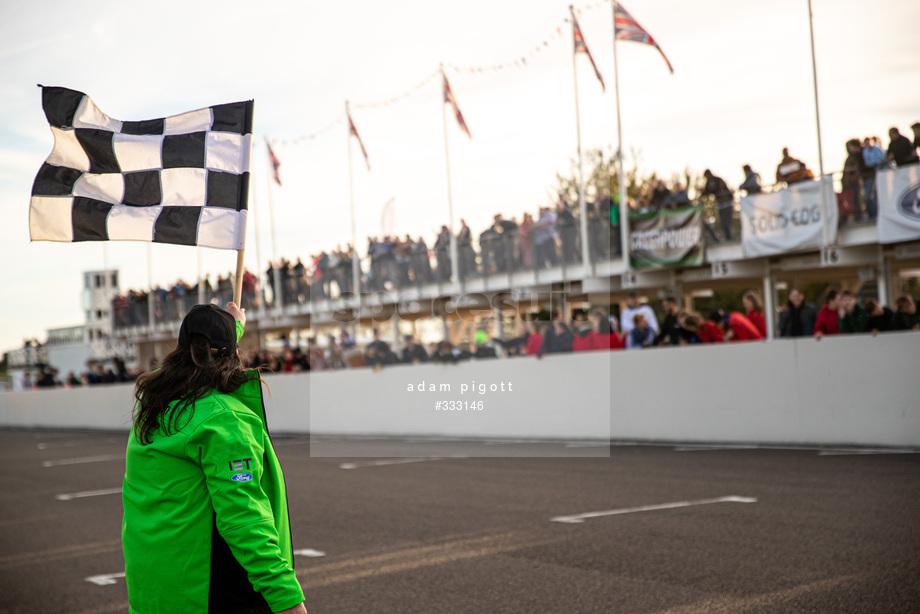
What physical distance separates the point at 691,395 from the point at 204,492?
12.8 m

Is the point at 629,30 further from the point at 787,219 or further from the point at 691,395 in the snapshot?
the point at 691,395

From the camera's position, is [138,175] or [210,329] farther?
[138,175]

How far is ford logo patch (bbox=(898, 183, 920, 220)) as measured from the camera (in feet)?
54.8

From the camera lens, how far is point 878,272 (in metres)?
19.4

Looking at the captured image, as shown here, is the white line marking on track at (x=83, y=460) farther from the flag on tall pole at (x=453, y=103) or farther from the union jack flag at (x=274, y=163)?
the union jack flag at (x=274, y=163)

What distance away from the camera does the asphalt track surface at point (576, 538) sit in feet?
18.6

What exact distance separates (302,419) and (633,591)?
18781 millimetres

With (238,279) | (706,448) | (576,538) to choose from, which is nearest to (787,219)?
(706,448)

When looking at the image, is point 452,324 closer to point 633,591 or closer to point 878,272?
point 878,272

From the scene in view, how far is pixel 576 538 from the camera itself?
7.59 m

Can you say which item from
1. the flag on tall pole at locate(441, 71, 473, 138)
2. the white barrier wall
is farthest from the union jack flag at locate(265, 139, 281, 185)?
the white barrier wall

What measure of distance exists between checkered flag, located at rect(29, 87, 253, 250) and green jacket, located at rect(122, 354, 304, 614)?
1868 millimetres

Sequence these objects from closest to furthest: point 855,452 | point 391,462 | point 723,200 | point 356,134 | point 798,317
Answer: point 855,452 < point 798,317 < point 391,462 < point 723,200 < point 356,134

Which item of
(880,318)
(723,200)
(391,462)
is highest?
(723,200)
